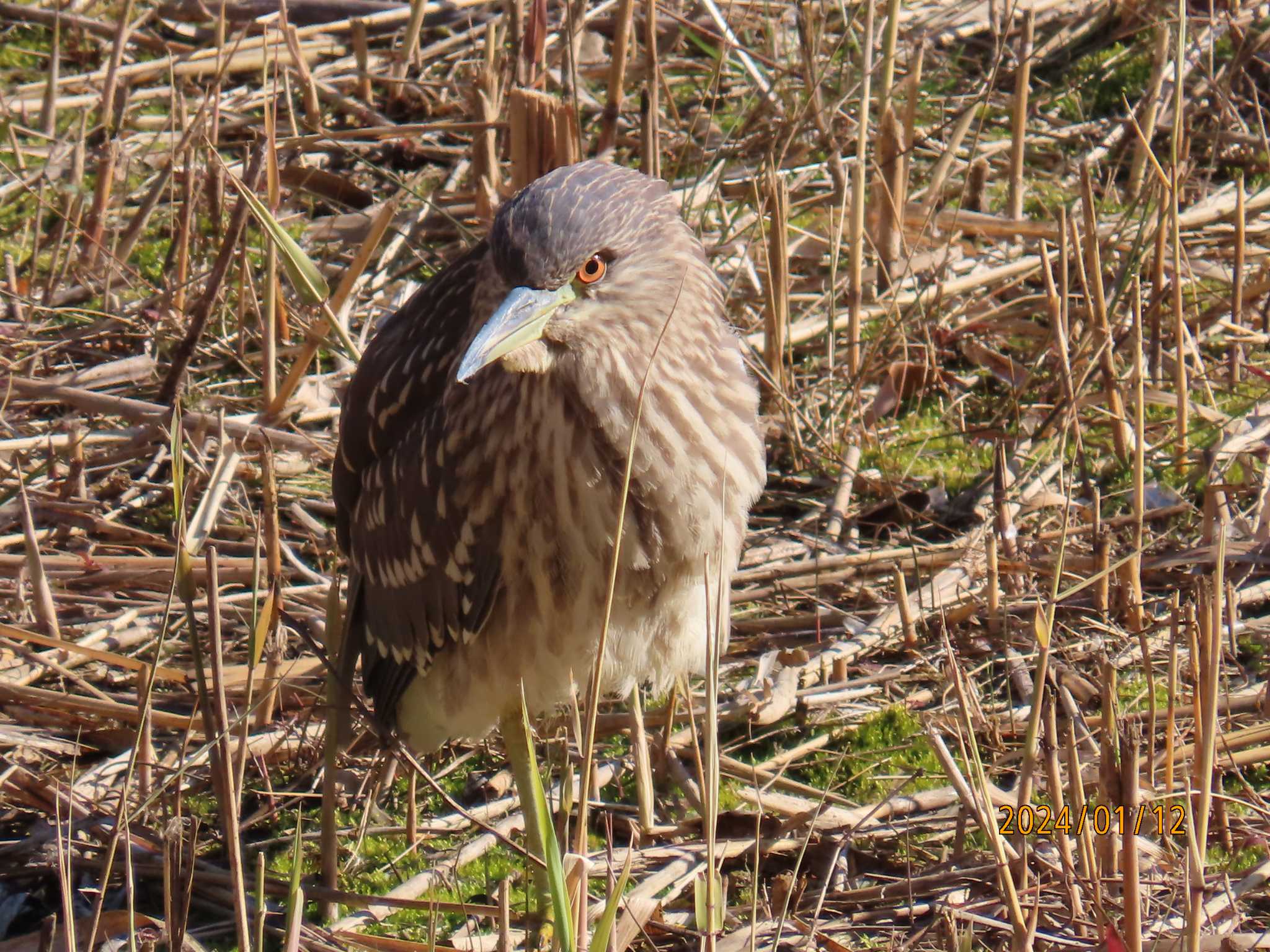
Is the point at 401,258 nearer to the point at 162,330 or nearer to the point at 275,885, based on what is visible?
the point at 162,330

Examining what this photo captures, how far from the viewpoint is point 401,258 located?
526 centimetres

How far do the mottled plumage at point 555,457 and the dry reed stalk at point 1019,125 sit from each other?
1.81 metres

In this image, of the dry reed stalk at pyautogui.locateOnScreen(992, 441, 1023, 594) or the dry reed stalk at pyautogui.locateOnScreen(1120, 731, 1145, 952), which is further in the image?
the dry reed stalk at pyautogui.locateOnScreen(992, 441, 1023, 594)

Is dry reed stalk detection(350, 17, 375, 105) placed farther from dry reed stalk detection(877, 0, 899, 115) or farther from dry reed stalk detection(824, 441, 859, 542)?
dry reed stalk detection(824, 441, 859, 542)

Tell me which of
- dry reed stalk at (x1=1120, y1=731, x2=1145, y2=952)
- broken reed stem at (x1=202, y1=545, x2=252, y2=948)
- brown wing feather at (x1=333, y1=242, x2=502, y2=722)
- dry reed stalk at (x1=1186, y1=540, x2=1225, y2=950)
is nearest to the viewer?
dry reed stalk at (x1=1120, y1=731, x2=1145, y2=952)

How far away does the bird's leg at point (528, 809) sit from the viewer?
132 inches

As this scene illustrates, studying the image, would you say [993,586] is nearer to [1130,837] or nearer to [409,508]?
[409,508]

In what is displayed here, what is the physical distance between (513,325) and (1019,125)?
257 cm

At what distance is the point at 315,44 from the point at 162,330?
1644 millimetres

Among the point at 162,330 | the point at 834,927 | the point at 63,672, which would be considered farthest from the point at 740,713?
the point at 162,330

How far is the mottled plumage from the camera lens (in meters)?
2.92

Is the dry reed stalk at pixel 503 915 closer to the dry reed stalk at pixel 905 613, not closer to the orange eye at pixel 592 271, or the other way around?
the orange eye at pixel 592 271
